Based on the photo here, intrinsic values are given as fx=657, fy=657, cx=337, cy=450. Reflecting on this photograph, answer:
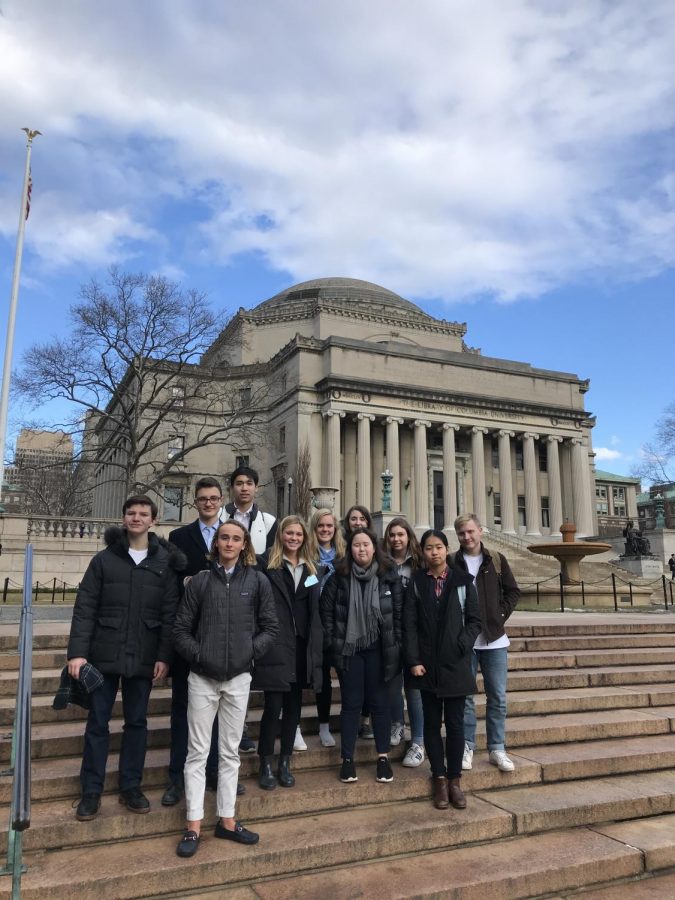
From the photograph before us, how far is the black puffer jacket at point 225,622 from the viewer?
4715 mm

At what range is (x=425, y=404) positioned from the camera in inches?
1959

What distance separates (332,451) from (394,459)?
15.3ft

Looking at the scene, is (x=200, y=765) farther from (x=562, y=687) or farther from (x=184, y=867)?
(x=562, y=687)

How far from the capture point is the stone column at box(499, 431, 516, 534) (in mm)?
50781

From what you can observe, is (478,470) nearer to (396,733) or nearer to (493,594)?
(493,594)

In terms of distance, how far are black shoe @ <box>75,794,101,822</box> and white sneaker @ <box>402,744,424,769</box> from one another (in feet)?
8.61

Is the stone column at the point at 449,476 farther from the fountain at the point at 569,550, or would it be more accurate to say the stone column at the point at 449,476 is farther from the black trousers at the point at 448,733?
the black trousers at the point at 448,733

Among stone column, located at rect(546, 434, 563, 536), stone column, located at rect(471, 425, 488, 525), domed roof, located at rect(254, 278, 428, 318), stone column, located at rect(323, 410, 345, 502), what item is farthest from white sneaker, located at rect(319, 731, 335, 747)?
domed roof, located at rect(254, 278, 428, 318)

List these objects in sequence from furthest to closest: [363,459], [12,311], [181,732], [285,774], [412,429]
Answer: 1. [412,429]
2. [363,459]
3. [12,311]
4. [285,774]
5. [181,732]

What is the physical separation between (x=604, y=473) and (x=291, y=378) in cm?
7502

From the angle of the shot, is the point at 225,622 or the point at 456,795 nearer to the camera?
the point at 225,622

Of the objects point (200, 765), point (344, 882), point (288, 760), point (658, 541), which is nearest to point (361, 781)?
point (288, 760)

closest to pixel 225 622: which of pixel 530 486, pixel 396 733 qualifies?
pixel 396 733

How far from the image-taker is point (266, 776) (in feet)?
17.2
